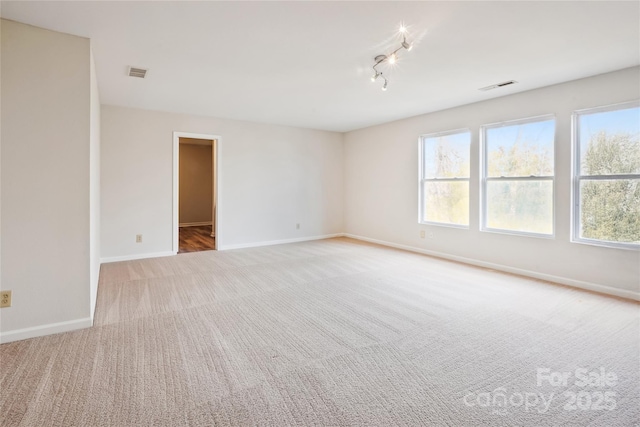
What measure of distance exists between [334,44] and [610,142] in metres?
3.25

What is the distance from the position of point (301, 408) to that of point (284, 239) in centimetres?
510

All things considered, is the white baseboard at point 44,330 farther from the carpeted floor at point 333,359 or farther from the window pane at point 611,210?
the window pane at point 611,210

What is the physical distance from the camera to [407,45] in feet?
8.55

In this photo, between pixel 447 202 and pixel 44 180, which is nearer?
pixel 44 180

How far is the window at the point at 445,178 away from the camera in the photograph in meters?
5.03

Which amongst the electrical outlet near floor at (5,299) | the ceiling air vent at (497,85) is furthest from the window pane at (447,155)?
the electrical outlet near floor at (5,299)

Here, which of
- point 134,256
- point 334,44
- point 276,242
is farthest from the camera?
point 276,242

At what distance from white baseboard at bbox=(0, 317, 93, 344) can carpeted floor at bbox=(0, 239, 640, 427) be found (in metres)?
0.07

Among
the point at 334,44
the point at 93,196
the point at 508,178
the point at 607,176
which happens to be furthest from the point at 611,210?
the point at 93,196

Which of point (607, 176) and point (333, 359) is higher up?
point (607, 176)

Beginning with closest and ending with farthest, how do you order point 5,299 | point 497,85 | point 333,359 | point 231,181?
point 333,359 < point 5,299 < point 497,85 < point 231,181

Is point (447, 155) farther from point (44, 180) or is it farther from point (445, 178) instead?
point (44, 180)

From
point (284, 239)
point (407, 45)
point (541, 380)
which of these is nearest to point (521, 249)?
point (541, 380)

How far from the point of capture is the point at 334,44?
9.24 feet
